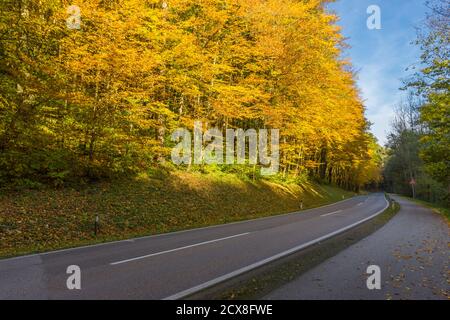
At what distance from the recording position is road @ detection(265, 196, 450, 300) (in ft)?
18.1

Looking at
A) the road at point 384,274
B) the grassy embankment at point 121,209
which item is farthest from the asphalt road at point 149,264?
the grassy embankment at point 121,209

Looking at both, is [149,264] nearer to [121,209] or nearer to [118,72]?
[121,209]

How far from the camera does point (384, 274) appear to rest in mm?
6781

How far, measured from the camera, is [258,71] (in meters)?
23.6

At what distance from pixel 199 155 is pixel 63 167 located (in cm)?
940

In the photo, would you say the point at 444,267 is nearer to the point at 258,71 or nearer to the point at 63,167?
the point at 63,167

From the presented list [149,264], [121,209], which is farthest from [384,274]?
[121,209]

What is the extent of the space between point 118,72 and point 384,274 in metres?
12.2

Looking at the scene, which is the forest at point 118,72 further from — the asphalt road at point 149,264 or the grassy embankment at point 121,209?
the asphalt road at point 149,264

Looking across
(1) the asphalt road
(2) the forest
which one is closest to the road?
(1) the asphalt road

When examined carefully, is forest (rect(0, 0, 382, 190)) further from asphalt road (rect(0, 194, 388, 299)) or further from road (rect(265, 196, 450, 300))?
road (rect(265, 196, 450, 300))

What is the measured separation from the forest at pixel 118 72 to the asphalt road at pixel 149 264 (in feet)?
18.5

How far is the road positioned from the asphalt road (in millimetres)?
1266
